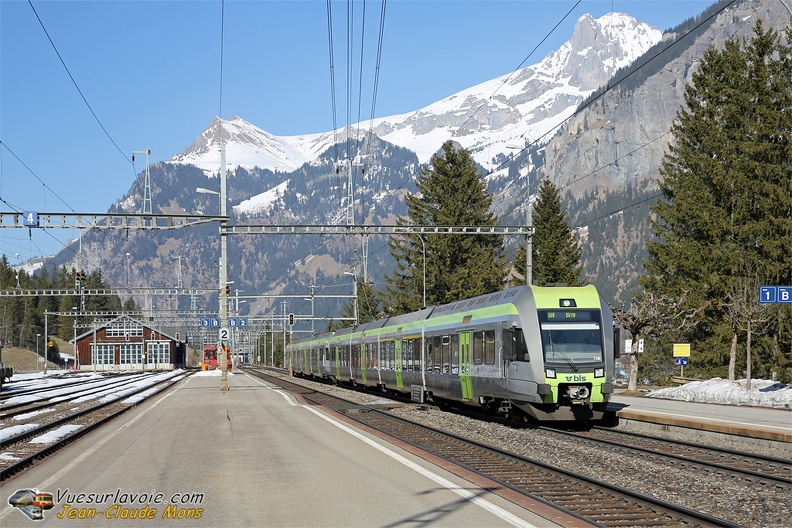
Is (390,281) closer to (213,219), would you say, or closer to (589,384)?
(213,219)

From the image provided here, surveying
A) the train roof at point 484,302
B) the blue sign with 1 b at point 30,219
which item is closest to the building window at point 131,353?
the blue sign with 1 b at point 30,219

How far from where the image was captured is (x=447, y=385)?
31.3 meters

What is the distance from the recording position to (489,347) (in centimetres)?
2656

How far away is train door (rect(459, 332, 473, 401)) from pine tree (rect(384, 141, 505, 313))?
42.8m

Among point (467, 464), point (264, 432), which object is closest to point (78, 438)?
point (264, 432)

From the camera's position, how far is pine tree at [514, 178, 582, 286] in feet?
241

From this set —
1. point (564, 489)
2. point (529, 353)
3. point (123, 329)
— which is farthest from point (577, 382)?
point (123, 329)

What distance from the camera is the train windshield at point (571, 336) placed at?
77.9 feet

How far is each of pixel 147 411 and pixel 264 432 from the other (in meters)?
11.4

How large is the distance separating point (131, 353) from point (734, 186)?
338 ft

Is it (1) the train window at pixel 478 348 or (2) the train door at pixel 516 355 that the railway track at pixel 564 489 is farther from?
(1) the train window at pixel 478 348

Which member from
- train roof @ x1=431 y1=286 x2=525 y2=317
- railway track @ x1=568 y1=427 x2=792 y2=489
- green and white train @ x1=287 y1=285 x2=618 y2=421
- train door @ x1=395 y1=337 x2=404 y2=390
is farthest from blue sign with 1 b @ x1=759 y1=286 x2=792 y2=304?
train door @ x1=395 y1=337 x2=404 y2=390

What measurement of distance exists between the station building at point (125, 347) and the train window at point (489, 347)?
365 feet

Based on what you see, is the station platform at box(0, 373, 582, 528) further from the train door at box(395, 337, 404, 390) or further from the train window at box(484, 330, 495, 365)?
the train door at box(395, 337, 404, 390)
